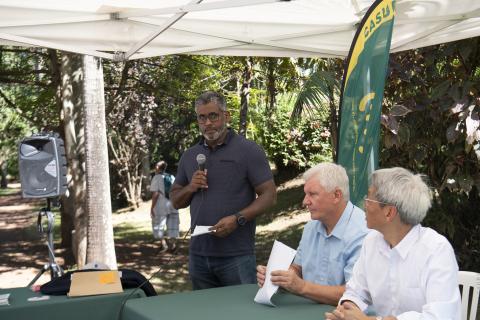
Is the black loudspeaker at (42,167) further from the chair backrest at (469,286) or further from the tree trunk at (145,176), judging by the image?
→ the tree trunk at (145,176)

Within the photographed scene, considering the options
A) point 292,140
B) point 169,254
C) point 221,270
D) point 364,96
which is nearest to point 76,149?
point 169,254

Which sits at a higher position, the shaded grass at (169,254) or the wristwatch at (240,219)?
the wristwatch at (240,219)

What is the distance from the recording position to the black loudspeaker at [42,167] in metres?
4.25

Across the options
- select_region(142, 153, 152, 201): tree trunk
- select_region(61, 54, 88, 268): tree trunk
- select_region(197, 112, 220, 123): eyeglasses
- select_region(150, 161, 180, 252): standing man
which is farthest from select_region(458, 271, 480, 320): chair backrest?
select_region(142, 153, 152, 201): tree trunk

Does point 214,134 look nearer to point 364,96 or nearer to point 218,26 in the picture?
point 364,96

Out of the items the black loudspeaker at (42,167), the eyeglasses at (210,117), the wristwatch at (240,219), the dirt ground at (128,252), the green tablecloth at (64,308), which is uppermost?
the eyeglasses at (210,117)

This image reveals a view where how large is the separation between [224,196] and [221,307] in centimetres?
108

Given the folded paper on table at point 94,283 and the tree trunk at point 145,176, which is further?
the tree trunk at point 145,176

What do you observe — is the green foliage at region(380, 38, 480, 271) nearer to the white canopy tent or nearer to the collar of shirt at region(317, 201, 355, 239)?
the white canopy tent

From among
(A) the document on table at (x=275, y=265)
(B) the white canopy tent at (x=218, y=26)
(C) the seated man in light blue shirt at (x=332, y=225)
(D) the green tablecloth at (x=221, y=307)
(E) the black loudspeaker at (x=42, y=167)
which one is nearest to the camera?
(D) the green tablecloth at (x=221, y=307)

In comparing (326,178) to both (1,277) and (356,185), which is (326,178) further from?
(1,277)

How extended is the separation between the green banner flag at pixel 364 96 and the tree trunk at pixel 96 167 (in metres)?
4.88

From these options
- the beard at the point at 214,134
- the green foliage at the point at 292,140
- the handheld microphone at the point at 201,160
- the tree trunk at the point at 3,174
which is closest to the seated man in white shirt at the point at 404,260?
the handheld microphone at the point at 201,160

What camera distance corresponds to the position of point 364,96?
3.27 metres
